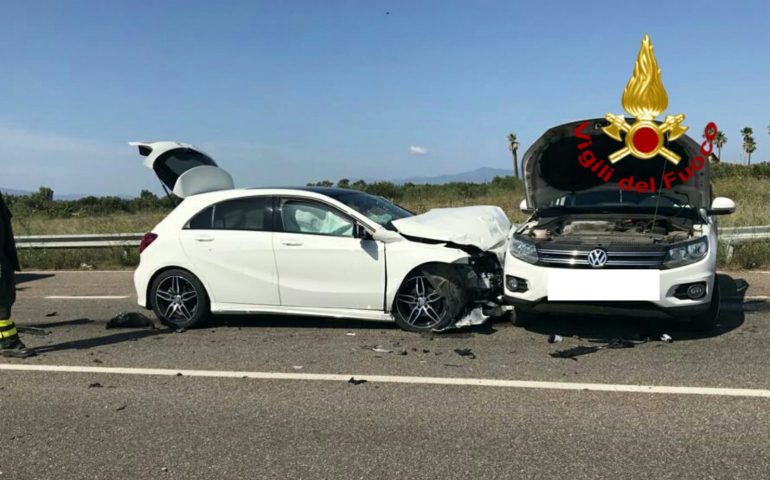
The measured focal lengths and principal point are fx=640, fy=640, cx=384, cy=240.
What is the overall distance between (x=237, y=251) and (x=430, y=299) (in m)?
2.12

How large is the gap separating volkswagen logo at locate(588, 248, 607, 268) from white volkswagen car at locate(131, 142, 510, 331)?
1168 millimetres

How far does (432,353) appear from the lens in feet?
18.6

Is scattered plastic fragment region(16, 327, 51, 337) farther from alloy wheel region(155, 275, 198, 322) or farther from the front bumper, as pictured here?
the front bumper

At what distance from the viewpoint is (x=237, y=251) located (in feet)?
22.2

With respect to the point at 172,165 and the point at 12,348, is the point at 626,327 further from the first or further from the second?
the point at 12,348

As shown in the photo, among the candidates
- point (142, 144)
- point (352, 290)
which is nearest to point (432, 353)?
point (352, 290)

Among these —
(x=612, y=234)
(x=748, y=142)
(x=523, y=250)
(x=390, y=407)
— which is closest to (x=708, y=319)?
(x=612, y=234)

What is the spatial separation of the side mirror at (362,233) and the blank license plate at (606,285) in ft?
6.15

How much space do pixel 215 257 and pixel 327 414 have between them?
10.1ft

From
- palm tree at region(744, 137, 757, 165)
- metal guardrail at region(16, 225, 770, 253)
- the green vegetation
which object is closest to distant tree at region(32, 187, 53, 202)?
the green vegetation

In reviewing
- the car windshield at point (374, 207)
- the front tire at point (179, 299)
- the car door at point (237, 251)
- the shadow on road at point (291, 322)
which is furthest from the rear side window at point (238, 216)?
the shadow on road at point (291, 322)

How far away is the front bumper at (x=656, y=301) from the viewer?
213 inches

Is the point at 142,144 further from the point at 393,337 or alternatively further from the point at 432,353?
the point at 432,353

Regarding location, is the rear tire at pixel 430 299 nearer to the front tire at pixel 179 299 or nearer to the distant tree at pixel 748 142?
the front tire at pixel 179 299
